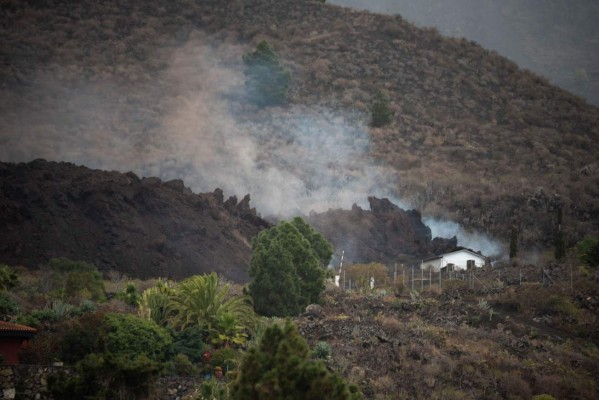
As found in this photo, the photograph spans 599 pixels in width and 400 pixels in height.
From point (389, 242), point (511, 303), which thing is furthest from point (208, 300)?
point (389, 242)

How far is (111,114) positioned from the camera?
208 ft

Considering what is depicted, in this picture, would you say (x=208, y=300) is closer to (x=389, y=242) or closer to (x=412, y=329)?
(x=412, y=329)

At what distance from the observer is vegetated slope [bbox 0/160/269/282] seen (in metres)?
34.7

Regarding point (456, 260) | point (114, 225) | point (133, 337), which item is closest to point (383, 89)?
point (456, 260)

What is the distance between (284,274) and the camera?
27078 mm

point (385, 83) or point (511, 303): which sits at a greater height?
point (385, 83)

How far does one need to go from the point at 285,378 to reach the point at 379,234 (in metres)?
33.8

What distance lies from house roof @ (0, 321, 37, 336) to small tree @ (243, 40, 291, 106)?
52425mm

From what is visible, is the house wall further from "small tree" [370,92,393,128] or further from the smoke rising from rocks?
"small tree" [370,92,393,128]

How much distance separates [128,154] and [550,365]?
40.4 metres

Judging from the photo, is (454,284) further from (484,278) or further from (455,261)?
(455,261)

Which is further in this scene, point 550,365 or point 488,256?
point 488,256

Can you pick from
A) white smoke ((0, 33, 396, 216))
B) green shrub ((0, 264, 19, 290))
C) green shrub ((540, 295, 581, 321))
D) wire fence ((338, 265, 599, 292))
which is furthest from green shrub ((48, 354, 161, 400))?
white smoke ((0, 33, 396, 216))

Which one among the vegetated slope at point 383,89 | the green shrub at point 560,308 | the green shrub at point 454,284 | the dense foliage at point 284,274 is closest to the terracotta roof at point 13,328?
the dense foliage at point 284,274
